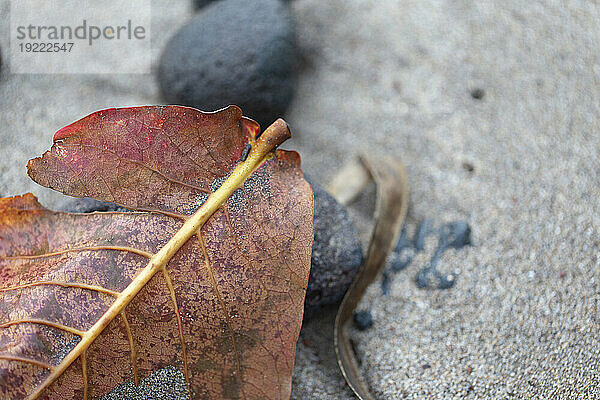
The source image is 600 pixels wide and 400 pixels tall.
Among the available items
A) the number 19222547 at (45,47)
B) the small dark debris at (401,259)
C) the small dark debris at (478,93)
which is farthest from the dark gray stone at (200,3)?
the small dark debris at (401,259)

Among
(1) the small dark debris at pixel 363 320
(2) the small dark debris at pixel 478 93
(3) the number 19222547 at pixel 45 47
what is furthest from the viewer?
(3) the number 19222547 at pixel 45 47

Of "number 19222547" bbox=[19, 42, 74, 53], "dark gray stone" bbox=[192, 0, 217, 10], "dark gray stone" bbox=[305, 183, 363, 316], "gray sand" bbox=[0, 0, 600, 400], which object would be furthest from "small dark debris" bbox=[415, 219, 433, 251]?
"number 19222547" bbox=[19, 42, 74, 53]

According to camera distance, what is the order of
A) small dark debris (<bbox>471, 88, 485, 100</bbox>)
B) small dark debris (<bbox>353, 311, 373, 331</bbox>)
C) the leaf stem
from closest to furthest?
the leaf stem < small dark debris (<bbox>353, 311, 373, 331</bbox>) < small dark debris (<bbox>471, 88, 485, 100</bbox>)

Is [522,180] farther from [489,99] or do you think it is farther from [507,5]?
[507,5]

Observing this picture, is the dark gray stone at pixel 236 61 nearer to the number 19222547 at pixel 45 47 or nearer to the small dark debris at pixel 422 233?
the number 19222547 at pixel 45 47

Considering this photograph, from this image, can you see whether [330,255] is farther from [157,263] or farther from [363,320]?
[157,263]

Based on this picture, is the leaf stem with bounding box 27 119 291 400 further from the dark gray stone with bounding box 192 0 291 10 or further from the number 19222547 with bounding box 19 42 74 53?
the number 19222547 with bounding box 19 42 74 53

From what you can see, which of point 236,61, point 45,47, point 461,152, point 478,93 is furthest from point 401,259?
point 45,47

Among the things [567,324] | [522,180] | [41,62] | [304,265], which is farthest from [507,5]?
[41,62]
